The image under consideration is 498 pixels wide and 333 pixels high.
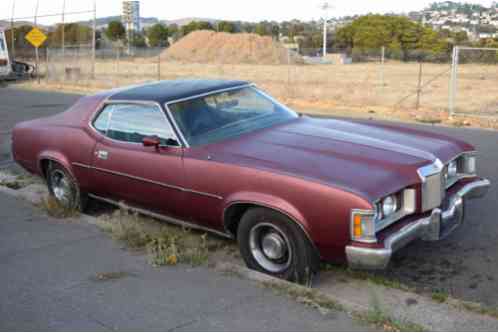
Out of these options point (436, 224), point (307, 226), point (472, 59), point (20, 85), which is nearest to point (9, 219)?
point (307, 226)

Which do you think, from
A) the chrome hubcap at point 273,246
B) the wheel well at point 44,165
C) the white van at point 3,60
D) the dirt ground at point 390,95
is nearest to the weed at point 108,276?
the chrome hubcap at point 273,246

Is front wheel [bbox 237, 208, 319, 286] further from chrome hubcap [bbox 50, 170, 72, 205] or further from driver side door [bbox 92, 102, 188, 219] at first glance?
chrome hubcap [bbox 50, 170, 72, 205]

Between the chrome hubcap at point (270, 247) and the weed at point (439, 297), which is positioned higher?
the chrome hubcap at point (270, 247)

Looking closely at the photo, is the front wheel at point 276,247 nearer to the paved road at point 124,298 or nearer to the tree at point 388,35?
the paved road at point 124,298

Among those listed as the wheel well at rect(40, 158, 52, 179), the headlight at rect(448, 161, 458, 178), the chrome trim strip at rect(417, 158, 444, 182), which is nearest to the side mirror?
the wheel well at rect(40, 158, 52, 179)

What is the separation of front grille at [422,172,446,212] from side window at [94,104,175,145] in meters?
2.12

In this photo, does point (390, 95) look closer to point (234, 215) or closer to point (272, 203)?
point (234, 215)

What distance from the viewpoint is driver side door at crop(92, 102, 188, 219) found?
5191mm

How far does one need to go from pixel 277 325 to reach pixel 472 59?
133 feet

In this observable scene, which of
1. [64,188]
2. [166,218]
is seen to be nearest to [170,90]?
[166,218]

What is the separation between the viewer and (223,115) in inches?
219

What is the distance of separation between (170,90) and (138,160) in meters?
0.76

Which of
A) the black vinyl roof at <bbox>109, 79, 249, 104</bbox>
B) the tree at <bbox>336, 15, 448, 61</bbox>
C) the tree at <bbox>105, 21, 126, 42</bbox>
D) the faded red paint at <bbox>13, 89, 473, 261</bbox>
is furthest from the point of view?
the tree at <bbox>105, 21, 126, 42</bbox>

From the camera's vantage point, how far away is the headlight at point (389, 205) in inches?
169
